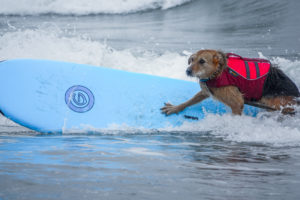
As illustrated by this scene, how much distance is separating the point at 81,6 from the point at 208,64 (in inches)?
394

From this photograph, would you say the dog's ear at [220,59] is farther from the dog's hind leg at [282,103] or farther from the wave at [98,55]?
the wave at [98,55]

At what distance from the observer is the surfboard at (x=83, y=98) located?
419cm

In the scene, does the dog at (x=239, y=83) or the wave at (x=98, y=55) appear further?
the wave at (x=98, y=55)

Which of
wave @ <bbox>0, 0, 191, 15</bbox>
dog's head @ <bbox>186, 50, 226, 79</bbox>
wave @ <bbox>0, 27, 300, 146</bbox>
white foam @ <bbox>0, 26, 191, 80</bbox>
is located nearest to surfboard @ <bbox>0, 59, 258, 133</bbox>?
dog's head @ <bbox>186, 50, 226, 79</bbox>

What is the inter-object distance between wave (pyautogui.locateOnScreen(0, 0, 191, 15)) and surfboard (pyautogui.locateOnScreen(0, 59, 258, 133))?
8286mm

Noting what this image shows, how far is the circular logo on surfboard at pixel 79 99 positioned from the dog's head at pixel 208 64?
1230 millimetres

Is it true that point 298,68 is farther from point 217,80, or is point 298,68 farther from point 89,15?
point 89,15

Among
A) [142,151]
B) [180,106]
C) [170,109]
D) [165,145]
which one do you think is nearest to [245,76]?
[180,106]

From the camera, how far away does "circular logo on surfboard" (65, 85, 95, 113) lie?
14.2 ft

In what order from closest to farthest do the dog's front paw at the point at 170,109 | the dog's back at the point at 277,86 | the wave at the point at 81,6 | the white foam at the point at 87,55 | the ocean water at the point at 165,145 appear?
the ocean water at the point at 165,145 < the dog's back at the point at 277,86 < the dog's front paw at the point at 170,109 < the white foam at the point at 87,55 < the wave at the point at 81,6

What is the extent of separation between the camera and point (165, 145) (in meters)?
3.21

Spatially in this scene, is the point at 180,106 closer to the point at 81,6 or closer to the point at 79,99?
the point at 79,99

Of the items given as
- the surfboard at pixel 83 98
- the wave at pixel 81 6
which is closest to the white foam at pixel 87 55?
the surfboard at pixel 83 98

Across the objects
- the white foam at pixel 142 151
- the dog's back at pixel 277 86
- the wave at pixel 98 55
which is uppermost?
the wave at pixel 98 55
